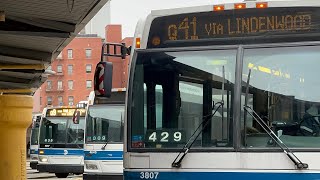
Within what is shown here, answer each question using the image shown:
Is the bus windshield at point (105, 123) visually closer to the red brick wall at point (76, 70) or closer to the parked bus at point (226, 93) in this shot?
the parked bus at point (226, 93)

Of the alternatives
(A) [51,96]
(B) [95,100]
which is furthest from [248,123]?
(A) [51,96]

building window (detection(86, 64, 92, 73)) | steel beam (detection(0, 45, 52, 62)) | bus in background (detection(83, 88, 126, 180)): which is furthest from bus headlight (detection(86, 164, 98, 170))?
building window (detection(86, 64, 92, 73))

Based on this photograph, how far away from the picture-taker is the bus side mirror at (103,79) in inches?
297

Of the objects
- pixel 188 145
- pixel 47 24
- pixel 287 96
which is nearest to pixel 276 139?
pixel 287 96

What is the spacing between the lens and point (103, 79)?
7566 millimetres

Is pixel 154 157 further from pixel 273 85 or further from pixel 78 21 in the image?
pixel 78 21

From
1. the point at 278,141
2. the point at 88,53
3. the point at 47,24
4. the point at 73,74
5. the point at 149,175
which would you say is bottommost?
the point at 149,175

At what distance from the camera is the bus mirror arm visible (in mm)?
6453

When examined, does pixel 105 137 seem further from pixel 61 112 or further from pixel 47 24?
pixel 61 112

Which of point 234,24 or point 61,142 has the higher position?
point 234,24

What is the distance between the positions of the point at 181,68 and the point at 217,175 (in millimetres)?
1234

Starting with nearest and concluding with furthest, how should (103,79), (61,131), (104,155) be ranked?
(103,79) → (104,155) → (61,131)

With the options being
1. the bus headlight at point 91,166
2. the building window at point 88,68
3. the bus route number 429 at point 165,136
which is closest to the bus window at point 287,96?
the bus route number 429 at point 165,136

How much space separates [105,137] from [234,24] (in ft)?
33.5
